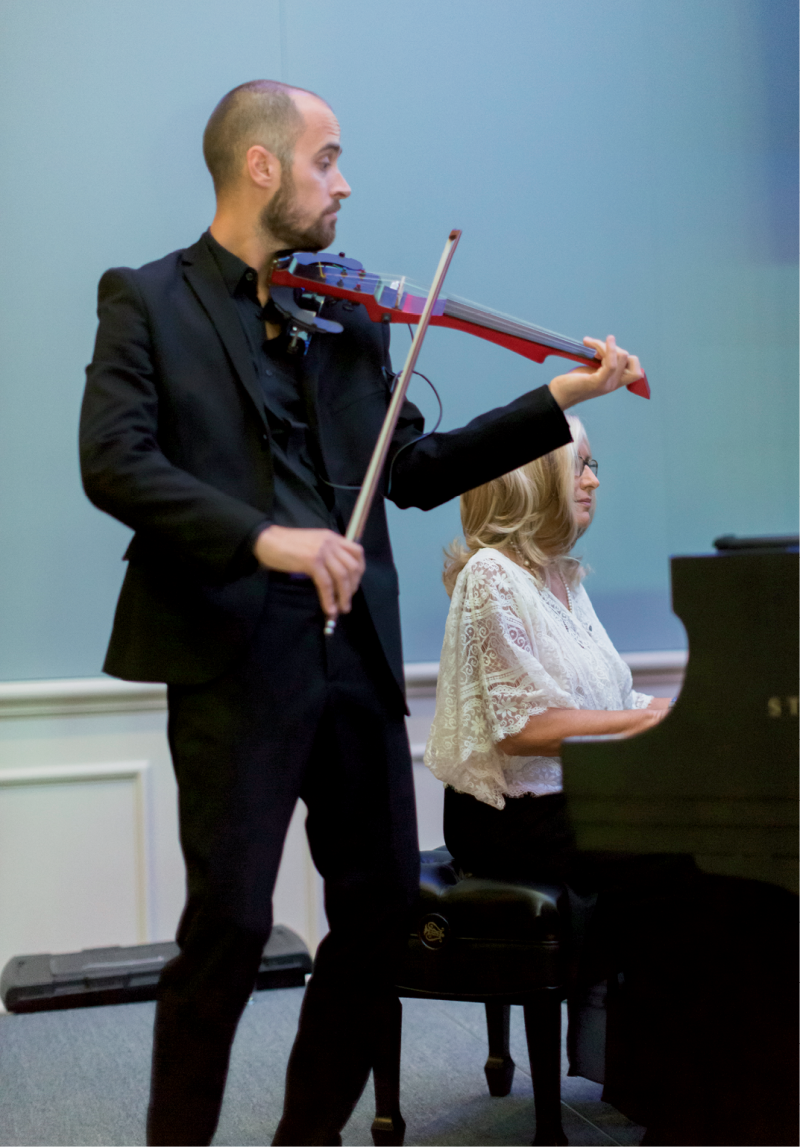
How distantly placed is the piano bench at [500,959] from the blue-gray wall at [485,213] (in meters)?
1.23

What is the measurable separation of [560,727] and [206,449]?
73 centimetres

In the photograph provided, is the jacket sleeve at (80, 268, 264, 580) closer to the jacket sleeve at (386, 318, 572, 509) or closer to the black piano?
the jacket sleeve at (386, 318, 572, 509)

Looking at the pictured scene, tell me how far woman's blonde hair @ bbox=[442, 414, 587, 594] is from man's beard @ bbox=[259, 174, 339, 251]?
581mm

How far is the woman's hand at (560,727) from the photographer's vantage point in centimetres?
180

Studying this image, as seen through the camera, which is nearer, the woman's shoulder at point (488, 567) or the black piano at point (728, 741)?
the black piano at point (728, 741)

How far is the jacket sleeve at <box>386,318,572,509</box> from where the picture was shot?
5.02ft

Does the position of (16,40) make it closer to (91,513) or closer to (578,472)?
(91,513)

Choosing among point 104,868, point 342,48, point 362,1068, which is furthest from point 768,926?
point 342,48

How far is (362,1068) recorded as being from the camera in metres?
1.54

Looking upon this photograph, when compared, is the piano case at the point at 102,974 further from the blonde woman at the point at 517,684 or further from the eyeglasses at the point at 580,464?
the eyeglasses at the point at 580,464

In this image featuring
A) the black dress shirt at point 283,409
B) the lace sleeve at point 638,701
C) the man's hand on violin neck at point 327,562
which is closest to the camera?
the man's hand on violin neck at point 327,562

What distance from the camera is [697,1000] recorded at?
1.45 m

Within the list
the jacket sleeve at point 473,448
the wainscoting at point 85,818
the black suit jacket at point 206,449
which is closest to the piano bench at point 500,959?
the black suit jacket at point 206,449

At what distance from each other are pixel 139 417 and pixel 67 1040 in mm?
1565
